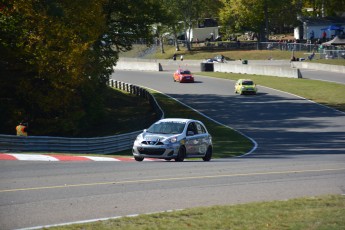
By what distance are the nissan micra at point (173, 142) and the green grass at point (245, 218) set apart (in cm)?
921

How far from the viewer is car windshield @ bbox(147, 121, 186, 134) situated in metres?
22.3

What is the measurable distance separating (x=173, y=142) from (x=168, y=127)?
1.12 meters

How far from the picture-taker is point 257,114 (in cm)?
4872

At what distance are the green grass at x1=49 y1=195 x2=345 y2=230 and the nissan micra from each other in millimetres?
9215

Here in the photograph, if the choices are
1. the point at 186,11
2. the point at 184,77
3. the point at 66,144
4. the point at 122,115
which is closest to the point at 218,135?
the point at 122,115

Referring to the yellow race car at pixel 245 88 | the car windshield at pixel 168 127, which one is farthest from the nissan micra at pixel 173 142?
the yellow race car at pixel 245 88

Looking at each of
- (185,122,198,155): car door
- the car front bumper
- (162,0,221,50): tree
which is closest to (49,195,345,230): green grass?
the car front bumper

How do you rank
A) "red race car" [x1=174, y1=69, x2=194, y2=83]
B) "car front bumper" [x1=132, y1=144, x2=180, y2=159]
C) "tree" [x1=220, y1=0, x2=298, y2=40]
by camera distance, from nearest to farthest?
"car front bumper" [x1=132, y1=144, x2=180, y2=159] < "red race car" [x1=174, y1=69, x2=194, y2=83] < "tree" [x1=220, y1=0, x2=298, y2=40]

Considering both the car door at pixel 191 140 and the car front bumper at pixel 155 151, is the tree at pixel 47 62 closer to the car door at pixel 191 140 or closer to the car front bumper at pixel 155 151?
the car door at pixel 191 140

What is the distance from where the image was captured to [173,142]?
851 inches

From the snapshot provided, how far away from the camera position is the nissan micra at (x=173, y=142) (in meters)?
21.5

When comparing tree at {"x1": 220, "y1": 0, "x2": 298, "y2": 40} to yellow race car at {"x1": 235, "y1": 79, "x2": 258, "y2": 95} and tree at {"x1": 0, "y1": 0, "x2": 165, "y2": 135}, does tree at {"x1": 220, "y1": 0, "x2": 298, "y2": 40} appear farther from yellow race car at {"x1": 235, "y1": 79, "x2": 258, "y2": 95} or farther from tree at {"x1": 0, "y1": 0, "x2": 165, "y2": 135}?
tree at {"x1": 0, "y1": 0, "x2": 165, "y2": 135}

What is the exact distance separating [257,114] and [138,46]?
240 feet

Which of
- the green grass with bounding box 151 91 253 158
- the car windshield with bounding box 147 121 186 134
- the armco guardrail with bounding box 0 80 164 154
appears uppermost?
the car windshield with bounding box 147 121 186 134
